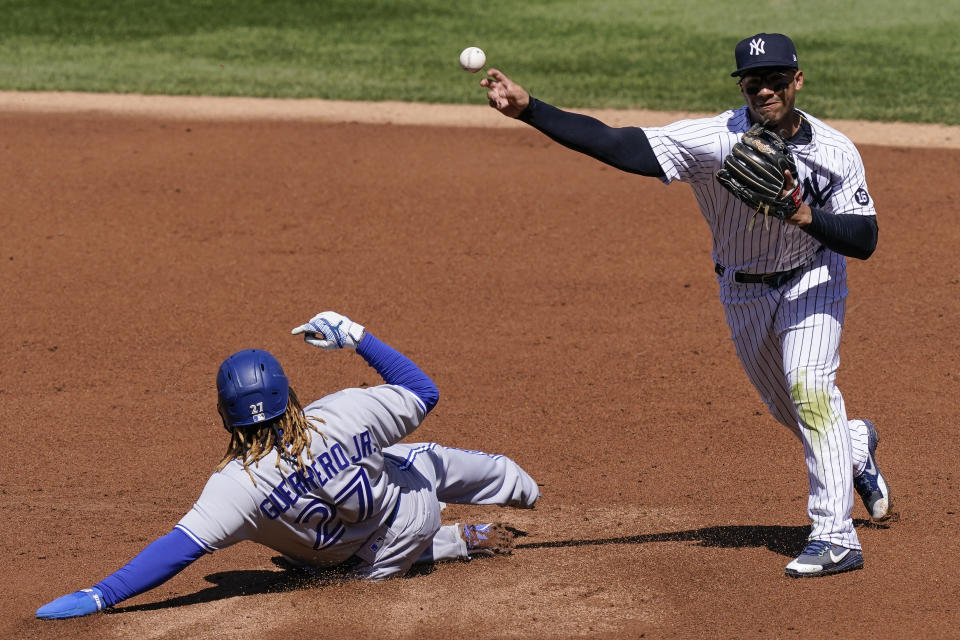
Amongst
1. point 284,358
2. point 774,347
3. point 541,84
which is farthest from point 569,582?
point 541,84

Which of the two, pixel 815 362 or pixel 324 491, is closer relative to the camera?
pixel 324 491

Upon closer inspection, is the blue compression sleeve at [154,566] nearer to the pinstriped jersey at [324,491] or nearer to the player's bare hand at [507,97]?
the pinstriped jersey at [324,491]

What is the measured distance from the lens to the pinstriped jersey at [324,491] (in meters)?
4.03

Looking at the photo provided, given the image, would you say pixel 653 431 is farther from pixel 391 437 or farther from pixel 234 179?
pixel 234 179

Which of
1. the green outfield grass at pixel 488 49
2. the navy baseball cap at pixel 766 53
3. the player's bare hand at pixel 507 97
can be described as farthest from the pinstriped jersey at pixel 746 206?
the green outfield grass at pixel 488 49

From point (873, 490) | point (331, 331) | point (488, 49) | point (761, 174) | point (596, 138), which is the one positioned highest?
point (488, 49)

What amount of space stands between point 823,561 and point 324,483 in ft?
5.77

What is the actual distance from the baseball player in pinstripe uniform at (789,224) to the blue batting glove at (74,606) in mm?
2111

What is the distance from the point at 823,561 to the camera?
4.36 metres

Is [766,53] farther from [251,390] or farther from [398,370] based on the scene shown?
[251,390]

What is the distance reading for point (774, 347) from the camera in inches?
183

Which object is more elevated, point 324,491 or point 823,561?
point 324,491

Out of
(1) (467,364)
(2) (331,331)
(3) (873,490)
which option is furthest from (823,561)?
(1) (467,364)

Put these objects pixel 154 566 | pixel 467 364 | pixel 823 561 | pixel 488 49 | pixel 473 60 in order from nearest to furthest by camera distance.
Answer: pixel 154 566, pixel 823 561, pixel 473 60, pixel 467 364, pixel 488 49
